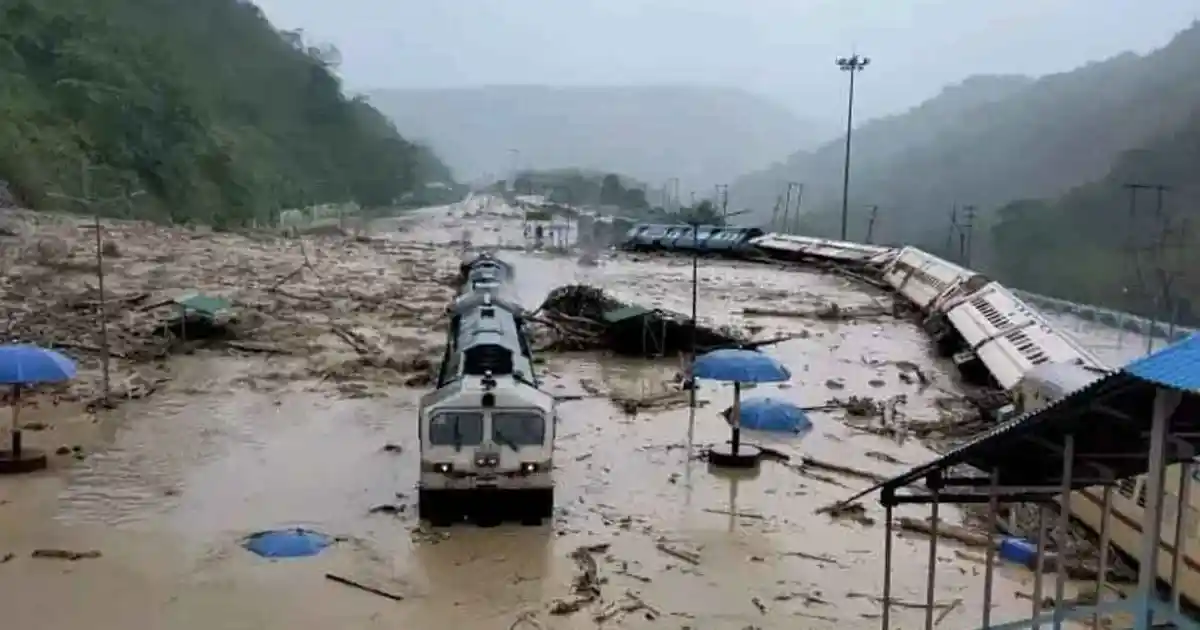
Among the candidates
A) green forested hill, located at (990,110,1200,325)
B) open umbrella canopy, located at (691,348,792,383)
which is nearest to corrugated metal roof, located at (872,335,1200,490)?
open umbrella canopy, located at (691,348,792,383)

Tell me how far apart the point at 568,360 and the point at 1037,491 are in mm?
21407

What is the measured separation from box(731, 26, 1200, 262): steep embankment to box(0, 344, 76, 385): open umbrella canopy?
5754 cm

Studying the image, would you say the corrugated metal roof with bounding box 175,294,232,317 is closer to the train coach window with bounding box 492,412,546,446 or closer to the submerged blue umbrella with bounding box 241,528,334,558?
the submerged blue umbrella with bounding box 241,528,334,558

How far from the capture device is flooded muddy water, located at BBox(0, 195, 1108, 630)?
45.9 ft

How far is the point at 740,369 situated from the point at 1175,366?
42.3ft

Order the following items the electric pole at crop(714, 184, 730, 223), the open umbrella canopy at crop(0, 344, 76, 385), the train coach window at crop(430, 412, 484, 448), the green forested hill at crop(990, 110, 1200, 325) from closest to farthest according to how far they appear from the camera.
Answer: the train coach window at crop(430, 412, 484, 448) < the open umbrella canopy at crop(0, 344, 76, 385) < the green forested hill at crop(990, 110, 1200, 325) < the electric pole at crop(714, 184, 730, 223)

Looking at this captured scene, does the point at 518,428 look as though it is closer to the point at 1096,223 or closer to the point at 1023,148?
the point at 1096,223

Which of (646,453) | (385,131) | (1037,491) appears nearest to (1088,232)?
(646,453)

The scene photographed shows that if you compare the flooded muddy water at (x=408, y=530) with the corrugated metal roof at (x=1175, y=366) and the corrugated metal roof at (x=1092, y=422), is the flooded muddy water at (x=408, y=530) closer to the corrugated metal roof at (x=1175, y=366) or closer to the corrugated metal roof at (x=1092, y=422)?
the corrugated metal roof at (x=1092, y=422)

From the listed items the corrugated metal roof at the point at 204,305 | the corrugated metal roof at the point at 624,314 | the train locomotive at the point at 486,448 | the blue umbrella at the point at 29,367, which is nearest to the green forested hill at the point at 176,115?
the corrugated metal roof at the point at 204,305

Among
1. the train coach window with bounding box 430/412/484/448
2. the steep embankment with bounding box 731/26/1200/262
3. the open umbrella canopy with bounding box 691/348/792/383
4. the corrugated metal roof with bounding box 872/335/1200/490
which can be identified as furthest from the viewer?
the steep embankment with bounding box 731/26/1200/262

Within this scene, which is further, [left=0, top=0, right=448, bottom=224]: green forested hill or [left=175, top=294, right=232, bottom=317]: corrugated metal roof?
[left=0, top=0, right=448, bottom=224]: green forested hill

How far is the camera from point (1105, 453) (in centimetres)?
778

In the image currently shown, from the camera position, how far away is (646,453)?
21250mm
